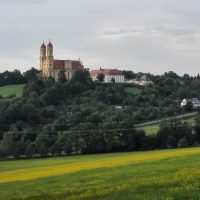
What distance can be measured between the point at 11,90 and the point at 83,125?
80320mm

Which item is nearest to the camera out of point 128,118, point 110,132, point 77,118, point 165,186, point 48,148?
point 165,186

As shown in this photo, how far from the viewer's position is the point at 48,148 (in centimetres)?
8231

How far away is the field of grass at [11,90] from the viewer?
16105cm

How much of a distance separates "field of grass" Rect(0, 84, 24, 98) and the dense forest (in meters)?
7.59

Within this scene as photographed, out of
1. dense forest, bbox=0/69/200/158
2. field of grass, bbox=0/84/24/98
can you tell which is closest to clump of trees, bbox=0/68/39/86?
field of grass, bbox=0/84/24/98

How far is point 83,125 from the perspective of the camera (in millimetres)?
93375

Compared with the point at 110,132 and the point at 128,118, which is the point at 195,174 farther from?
the point at 128,118

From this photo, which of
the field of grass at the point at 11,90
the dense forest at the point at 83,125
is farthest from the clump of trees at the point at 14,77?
the dense forest at the point at 83,125

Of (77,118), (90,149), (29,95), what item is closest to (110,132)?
(90,149)

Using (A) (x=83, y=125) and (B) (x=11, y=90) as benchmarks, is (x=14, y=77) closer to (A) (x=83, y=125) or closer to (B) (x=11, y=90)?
(B) (x=11, y=90)

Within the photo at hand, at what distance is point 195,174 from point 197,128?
7185 cm

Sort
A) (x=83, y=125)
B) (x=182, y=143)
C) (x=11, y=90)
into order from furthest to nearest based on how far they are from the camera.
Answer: (x=11, y=90), (x=83, y=125), (x=182, y=143)

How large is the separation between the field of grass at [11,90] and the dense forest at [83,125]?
759 cm

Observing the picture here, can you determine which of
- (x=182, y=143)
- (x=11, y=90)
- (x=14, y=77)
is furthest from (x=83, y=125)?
(x=14, y=77)
